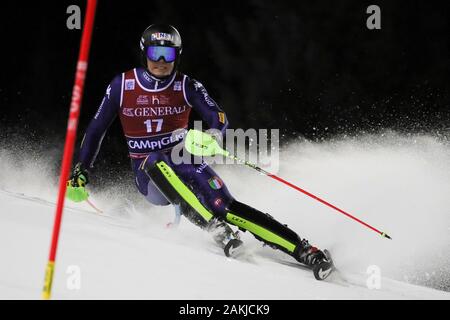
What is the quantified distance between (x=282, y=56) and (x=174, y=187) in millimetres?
5187

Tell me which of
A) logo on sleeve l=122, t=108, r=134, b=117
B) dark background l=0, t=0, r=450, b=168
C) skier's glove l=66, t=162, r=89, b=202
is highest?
dark background l=0, t=0, r=450, b=168

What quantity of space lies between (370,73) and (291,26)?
1.33 metres

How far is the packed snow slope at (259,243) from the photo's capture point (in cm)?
315

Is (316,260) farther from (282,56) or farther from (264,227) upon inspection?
(282,56)

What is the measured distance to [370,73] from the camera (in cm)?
884

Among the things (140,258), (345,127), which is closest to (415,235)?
(345,127)

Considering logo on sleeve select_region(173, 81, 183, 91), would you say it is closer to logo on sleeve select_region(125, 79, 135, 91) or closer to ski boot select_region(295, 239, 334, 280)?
logo on sleeve select_region(125, 79, 135, 91)

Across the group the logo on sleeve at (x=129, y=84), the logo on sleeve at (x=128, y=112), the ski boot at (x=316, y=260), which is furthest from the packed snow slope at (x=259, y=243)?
the logo on sleeve at (x=129, y=84)

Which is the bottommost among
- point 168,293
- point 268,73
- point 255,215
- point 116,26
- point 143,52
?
point 168,293

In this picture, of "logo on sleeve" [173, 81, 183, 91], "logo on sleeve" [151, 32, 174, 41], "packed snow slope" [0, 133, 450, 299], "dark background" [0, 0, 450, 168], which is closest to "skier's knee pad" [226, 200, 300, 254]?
"packed snow slope" [0, 133, 450, 299]

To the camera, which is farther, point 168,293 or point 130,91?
point 130,91

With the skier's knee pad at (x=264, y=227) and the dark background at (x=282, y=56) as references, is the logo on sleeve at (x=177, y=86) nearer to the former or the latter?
the skier's knee pad at (x=264, y=227)

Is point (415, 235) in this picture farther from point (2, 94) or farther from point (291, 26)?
point (2, 94)

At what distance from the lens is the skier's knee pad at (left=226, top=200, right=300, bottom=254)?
4.24m
